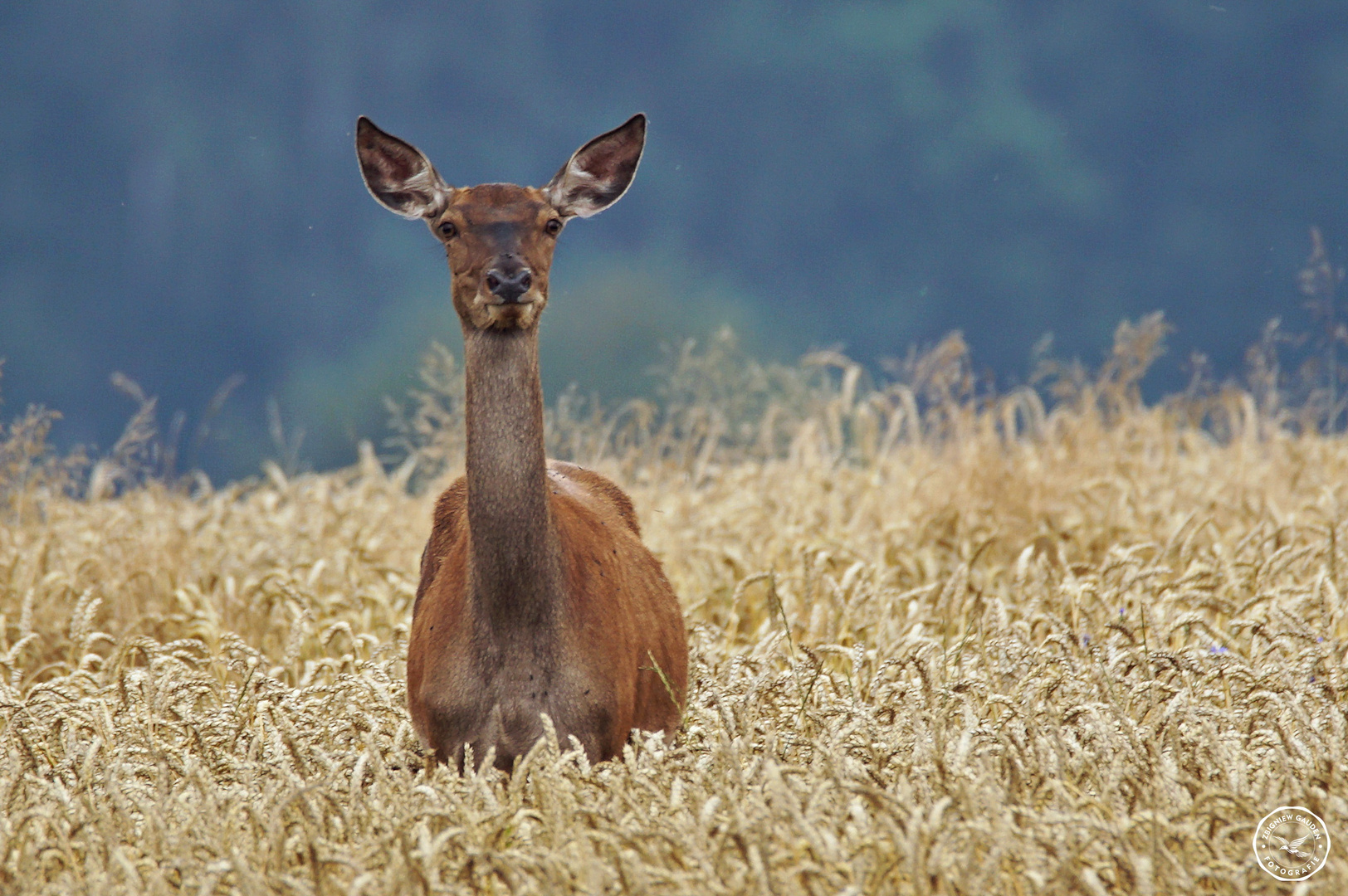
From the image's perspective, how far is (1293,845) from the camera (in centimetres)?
323

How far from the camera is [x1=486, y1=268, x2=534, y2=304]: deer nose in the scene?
4.15 metres

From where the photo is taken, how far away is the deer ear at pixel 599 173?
483cm

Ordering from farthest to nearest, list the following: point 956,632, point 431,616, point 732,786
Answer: point 956,632 < point 431,616 < point 732,786

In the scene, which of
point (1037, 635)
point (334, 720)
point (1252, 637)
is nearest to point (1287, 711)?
point (1252, 637)

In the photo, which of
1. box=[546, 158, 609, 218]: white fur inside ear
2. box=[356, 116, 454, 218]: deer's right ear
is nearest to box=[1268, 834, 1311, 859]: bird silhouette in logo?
box=[546, 158, 609, 218]: white fur inside ear

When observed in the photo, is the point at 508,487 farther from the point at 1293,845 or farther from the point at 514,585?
the point at 1293,845

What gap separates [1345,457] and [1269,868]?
25.0 feet

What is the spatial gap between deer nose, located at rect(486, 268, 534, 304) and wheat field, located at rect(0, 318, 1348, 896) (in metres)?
1.26

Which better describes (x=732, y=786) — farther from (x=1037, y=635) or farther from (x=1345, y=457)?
(x=1345, y=457)

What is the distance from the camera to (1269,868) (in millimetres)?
3113
